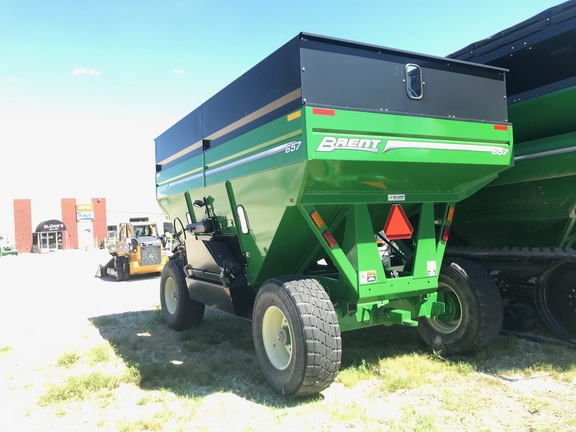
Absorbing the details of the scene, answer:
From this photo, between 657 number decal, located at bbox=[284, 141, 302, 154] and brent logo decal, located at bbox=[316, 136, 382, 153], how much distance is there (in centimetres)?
18

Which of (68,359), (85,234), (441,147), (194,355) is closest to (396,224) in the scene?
(441,147)

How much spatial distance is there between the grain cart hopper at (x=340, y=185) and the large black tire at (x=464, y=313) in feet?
0.06

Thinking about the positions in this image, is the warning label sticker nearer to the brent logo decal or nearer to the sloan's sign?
the brent logo decal

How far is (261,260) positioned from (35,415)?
7.56 feet

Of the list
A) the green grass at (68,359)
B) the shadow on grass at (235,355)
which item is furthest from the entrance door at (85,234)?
the green grass at (68,359)

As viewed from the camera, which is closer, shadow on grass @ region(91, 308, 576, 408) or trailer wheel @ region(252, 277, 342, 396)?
trailer wheel @ region(252, 277, 342, 396)

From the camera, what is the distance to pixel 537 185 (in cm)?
504

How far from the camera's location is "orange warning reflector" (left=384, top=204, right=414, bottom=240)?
4227 mm

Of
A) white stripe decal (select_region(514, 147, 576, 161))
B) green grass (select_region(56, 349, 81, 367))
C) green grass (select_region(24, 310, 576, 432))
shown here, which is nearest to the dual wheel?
green grass (select_region(24, 310, 576, 432))

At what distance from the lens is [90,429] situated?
3.41 m

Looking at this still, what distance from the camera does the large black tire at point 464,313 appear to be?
4484 mm

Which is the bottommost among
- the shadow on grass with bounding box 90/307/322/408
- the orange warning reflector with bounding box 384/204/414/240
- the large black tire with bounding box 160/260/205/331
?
the shadow on grass with bounding box 90/307/322/408

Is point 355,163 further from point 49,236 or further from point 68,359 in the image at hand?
point 49,236

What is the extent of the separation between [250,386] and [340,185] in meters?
1.97
